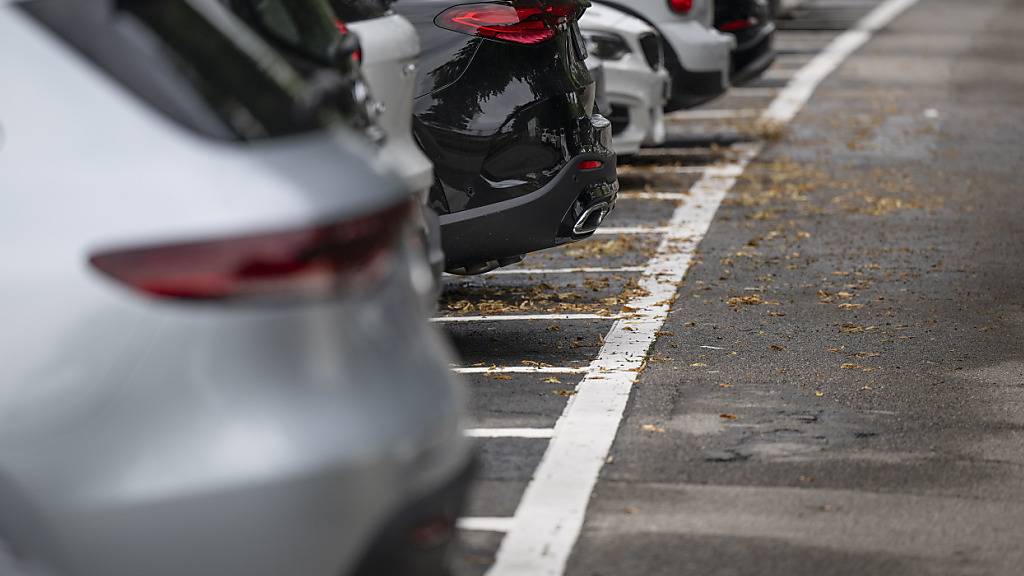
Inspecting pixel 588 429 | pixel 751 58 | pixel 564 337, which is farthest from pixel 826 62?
pixel 588 429

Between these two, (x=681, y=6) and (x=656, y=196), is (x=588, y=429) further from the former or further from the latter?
(x=681, y=6)

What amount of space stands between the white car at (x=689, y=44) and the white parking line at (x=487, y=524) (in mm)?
9310

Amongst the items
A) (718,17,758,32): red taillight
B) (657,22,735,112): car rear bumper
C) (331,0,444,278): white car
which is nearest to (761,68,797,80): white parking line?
(718,17,758,32): red taillight

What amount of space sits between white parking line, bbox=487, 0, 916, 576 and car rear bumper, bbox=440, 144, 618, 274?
613mm

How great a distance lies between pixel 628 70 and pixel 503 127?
18.7 ft

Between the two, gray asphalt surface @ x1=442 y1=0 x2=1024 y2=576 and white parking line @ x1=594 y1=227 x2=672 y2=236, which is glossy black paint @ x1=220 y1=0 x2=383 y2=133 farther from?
white parking line @ x1=594 y1=227 x2=672 y2=236

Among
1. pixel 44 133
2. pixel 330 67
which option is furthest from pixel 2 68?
pixel 330 67

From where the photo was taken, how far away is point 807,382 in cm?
689

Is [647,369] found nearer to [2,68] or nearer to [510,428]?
[510,428]

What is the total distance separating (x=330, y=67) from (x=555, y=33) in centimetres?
299

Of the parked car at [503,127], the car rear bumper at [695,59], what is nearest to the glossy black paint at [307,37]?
the parked car at [503,127]

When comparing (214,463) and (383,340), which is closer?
(214,463)

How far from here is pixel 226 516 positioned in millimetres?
2969

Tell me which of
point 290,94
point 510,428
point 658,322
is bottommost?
point 658,322
